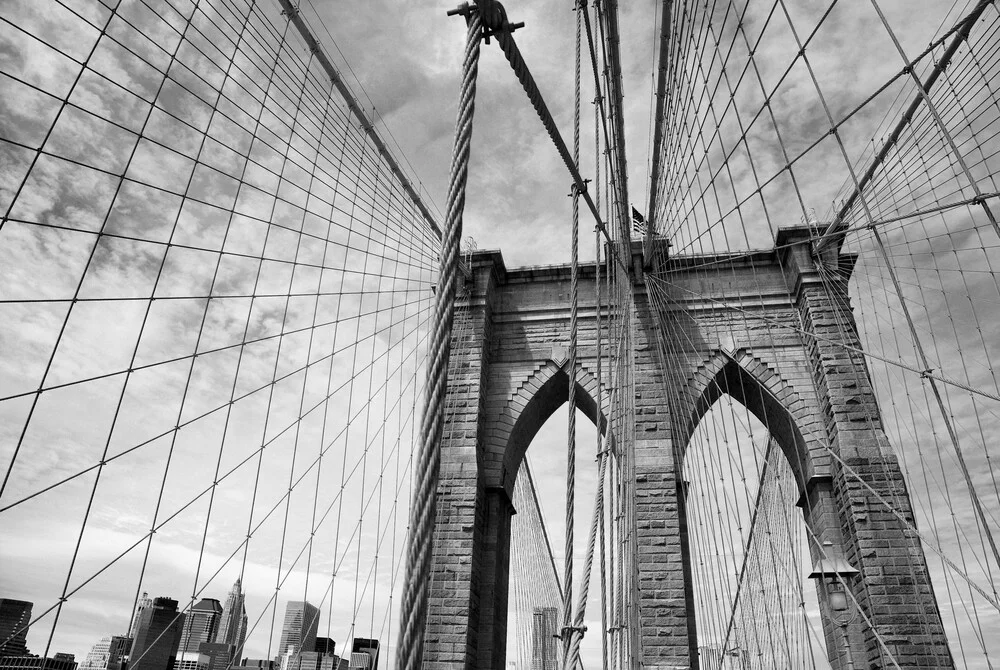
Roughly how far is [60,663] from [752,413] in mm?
10982

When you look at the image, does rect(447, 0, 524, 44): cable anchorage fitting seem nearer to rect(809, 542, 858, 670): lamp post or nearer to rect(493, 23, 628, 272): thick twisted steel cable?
rect(493, 23, 628, 272): thick twisted steel cable

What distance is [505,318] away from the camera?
12750 mm

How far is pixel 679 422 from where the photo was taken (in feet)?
36.9

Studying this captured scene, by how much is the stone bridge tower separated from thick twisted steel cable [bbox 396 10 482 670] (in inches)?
288

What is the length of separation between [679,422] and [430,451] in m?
9.88

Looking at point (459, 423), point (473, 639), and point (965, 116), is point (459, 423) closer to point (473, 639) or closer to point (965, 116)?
point (473, 639)

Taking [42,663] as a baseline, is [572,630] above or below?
above

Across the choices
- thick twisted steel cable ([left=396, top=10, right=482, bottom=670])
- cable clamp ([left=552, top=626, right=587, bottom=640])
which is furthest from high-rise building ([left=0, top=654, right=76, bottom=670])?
cable clamp ([left=552, top=626, right=587, bottom=640])

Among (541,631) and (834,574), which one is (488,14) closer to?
(834,574)

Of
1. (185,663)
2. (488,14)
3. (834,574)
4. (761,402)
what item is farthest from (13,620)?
(185,663)

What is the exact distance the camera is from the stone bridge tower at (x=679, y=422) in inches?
364

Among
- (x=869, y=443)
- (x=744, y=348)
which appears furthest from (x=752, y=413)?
(x=869, y=443)

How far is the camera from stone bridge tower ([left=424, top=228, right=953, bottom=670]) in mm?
9258

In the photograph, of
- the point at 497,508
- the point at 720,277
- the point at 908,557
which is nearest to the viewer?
the point at 908,557
